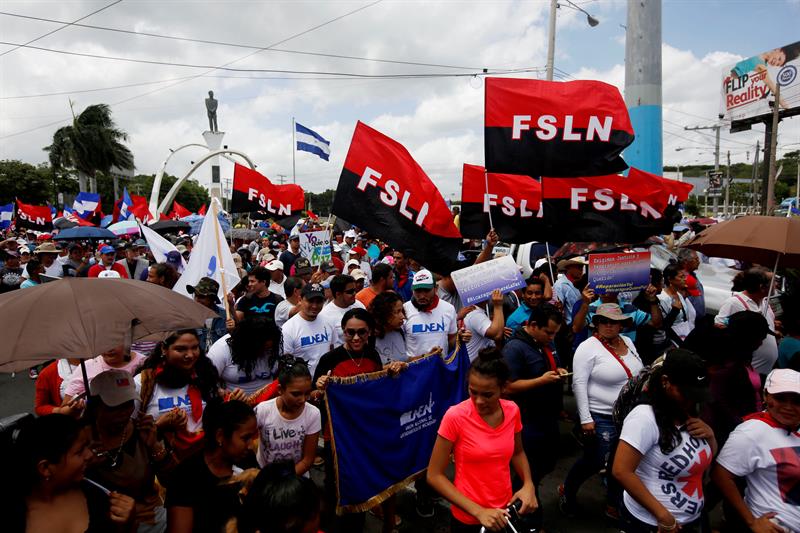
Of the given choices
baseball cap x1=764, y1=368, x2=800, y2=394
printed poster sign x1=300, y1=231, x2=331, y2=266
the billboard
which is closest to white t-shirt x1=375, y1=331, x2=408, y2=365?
baseball cap x1=764, y1=368, x2=800, y2=394

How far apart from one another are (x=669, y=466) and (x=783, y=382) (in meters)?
0.71

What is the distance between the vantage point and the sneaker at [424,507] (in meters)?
4.05

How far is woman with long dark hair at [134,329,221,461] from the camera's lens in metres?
3.14

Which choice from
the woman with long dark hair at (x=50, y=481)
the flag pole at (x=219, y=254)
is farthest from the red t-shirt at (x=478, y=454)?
the flag pole at (x=219, y=254)

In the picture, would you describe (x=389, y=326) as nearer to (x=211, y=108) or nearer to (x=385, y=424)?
(x=385, y=424)

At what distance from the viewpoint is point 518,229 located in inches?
203

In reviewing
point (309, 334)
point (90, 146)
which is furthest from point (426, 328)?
point (90, 146)

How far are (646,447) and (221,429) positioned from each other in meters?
2.12

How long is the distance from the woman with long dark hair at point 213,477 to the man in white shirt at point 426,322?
2132 mm

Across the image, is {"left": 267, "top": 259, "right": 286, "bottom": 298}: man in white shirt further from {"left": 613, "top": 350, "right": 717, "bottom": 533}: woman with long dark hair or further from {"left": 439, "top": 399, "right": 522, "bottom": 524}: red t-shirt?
{"left": 613, "top": 350, "right": 717, "bottom": 533}: woman with long dark hair

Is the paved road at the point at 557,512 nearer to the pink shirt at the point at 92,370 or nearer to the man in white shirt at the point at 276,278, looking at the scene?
the pink shirt at the point at 92,370

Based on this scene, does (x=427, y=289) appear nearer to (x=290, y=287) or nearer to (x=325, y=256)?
(x=290, y=287)

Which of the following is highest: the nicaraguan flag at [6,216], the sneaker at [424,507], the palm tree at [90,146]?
the palm tree at [90,146]

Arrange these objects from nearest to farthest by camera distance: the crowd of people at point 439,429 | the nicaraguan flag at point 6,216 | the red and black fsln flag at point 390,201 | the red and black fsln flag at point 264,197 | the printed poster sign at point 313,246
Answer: the crowd of people at point 439,429
the red and black fsln flag at point 390,201
the printed poster sign at point 313,246
the red and black fsln flag at point 264,197
the nicaraguan flag at point 6,216
